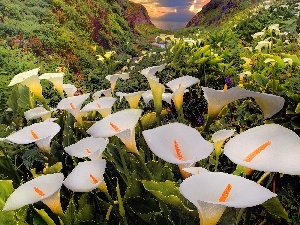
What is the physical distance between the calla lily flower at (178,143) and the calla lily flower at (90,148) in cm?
28

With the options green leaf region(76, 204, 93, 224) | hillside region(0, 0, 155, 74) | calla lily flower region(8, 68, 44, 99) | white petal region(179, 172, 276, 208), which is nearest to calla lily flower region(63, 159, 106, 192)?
green leaf region(76, 204, 93, 224)

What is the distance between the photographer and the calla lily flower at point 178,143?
138 cm

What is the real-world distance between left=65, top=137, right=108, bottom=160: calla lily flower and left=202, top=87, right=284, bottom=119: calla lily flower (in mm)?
463

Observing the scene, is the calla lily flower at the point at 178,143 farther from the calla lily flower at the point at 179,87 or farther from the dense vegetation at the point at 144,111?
the calla lily flower at the point at 179,87

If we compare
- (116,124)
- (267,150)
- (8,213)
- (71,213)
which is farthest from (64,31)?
(267,150)

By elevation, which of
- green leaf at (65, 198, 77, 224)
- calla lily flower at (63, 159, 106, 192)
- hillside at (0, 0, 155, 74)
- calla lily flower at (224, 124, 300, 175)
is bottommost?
hillside at (0, 0, 155, 74)

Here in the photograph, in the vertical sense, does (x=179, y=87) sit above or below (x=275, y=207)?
above

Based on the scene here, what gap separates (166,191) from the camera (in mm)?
1495

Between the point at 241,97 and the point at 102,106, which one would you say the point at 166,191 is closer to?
the point at 241,97

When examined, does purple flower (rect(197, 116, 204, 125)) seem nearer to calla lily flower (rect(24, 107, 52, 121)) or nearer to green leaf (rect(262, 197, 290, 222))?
calla lily flower (rect(24, 107, 52, 121))

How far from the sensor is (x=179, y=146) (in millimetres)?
1452

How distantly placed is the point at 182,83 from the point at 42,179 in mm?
884

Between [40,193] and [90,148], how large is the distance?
0.30m

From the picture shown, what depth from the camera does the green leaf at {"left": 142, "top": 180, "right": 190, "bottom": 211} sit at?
1.41 m
